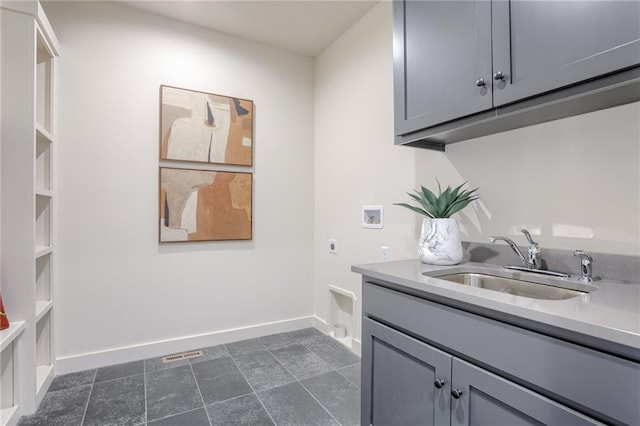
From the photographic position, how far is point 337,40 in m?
2.89

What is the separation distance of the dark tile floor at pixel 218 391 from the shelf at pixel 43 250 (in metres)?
0.87

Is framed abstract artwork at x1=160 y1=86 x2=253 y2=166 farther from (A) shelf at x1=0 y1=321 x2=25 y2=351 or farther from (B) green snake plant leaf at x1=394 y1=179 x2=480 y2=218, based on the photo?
(B) green snake plant leaf at x1=394 y1=179 x2=480 y2=218

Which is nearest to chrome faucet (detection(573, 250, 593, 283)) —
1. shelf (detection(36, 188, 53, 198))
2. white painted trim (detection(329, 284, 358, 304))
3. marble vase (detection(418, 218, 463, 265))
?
marble vase (detection(418, 218, 463, 265))

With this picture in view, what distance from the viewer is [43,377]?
2.03 meters

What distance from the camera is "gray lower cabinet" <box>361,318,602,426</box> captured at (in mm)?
873

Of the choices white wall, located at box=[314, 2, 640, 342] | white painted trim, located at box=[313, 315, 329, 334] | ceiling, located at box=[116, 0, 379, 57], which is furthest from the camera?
white painted trim, located at box=[313, 315, 329, 334]

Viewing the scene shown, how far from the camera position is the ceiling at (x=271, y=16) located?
7.91 ft

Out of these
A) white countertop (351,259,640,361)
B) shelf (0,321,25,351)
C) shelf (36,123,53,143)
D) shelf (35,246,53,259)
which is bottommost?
shelf (0,321,25,351)

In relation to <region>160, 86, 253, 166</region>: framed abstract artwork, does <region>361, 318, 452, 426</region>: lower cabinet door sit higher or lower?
lower

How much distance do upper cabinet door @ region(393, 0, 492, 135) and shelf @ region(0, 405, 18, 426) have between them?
2.46m

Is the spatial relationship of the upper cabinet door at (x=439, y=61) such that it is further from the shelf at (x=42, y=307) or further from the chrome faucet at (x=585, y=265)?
the shelf at (x=42, y=307)

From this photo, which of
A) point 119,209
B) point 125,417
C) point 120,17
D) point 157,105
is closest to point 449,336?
point 125,417

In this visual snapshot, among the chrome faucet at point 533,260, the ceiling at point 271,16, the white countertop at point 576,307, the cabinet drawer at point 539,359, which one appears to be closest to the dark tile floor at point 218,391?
the cabinet drawer at point 539,359

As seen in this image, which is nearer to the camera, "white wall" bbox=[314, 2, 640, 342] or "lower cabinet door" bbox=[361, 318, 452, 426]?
"lower cabinet door" bbox=[361, 318, 452, 426]
